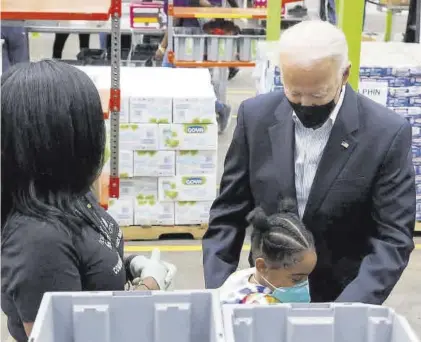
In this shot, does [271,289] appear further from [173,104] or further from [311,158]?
[173,104]

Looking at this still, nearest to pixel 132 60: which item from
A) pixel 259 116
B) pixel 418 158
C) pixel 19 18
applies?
pixel 418 158

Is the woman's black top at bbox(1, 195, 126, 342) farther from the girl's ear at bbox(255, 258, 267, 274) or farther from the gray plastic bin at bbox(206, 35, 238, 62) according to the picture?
the gray plastic bin at bbox(206, 35, 238, 62)

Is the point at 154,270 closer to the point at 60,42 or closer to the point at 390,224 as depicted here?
the point at 390,224

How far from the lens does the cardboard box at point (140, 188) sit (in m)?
6.33

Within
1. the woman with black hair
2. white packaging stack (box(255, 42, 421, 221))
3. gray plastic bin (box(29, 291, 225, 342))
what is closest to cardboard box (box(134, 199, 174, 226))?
white packaging stack (box(255, 42, 421, 221))

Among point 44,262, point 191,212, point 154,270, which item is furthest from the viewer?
point 191,212

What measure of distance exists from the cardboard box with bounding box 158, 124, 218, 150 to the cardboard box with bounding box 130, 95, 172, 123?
0.25 ft

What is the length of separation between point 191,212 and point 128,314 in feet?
15.3

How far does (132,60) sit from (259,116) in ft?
20.4

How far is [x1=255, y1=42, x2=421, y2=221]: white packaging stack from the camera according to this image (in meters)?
5.89

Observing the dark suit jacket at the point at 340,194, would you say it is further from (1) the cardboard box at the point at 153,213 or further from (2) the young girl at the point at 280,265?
(1) the cardboard box at the point at 153,213

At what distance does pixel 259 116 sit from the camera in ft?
9.37

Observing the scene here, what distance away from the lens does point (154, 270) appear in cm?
255

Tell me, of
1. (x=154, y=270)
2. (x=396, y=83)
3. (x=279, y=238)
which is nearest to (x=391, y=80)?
(x=396, y=83)
